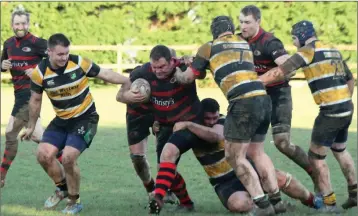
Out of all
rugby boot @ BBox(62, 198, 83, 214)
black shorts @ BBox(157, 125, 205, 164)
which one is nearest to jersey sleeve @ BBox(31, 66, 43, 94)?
rugby boot @ BBox(62, 198, 83, 214)

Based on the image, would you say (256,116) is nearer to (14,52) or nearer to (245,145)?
(245,145)

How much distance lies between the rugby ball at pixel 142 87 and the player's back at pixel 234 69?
88 cm

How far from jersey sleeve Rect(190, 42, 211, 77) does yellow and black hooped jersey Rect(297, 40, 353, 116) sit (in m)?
0.97

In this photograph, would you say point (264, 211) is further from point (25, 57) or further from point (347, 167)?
point (25, 57)

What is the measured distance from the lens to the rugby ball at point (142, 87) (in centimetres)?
920

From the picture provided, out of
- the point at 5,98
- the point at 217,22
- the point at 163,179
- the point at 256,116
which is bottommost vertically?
the point at 5,98

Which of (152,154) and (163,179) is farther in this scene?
(152,154)

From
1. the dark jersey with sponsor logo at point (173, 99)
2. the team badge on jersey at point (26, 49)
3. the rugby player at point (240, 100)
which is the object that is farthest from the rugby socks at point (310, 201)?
the team badge on jersey at point (26, 49)

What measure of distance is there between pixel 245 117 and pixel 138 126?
1.95 m

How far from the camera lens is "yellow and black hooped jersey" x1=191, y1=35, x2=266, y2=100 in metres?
8.58

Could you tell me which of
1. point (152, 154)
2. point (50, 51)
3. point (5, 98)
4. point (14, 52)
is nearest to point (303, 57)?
point (50, 51)

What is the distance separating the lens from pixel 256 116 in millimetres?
8570

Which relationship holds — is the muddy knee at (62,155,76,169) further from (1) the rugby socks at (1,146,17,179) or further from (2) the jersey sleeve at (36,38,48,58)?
(2) the jersey sleeve at (36,38,48,58)

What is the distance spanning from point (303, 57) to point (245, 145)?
44.0 inches
